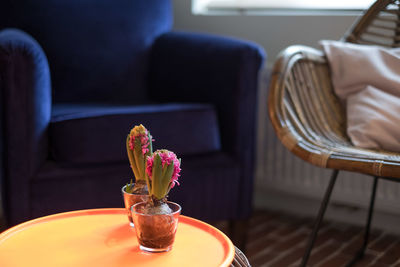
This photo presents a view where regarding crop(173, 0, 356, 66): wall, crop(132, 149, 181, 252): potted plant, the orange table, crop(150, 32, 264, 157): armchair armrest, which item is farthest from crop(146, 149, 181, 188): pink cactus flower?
crop(173, 0, 356, 66): wall

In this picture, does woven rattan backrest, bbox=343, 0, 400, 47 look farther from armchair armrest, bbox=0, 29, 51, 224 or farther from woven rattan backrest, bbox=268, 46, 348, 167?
armchair armrest, bbox=0, 29, 51, 224

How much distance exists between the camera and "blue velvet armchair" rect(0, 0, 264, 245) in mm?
1458

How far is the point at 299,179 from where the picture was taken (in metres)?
2.07

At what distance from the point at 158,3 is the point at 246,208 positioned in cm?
89

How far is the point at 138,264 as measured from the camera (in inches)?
30.5

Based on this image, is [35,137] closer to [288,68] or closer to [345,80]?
[288,68]

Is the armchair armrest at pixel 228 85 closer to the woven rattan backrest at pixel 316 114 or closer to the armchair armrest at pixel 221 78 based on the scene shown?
the armchair armrest at pixel 221 78

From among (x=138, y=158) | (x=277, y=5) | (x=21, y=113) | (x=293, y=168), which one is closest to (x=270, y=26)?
(x=277, y=5)

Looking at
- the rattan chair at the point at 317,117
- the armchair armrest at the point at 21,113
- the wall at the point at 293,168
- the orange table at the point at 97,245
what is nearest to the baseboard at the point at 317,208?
the wall at the point at 293,168

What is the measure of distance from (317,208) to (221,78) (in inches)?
28.8

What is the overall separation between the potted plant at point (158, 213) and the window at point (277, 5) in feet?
4.76

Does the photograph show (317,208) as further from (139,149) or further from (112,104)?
(139,149)

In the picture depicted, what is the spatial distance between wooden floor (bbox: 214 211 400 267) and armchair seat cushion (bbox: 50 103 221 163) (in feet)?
1.30

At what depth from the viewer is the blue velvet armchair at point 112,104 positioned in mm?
1458
